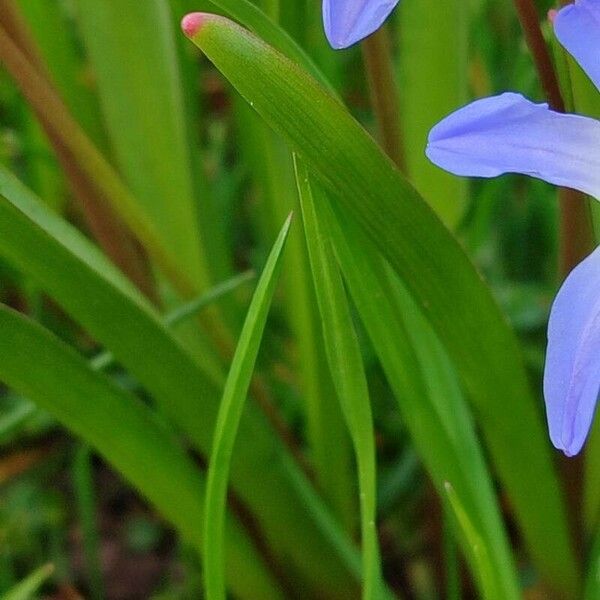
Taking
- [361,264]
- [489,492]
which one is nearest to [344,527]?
[489,492]

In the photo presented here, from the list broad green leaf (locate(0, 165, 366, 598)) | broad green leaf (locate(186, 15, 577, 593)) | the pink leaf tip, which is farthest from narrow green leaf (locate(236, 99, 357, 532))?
the pink leaf tip

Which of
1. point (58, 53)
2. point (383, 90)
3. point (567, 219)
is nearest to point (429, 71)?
point (383, 90)

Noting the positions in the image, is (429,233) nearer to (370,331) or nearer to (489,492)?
(370,331)

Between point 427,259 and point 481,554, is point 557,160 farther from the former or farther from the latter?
point 481,554

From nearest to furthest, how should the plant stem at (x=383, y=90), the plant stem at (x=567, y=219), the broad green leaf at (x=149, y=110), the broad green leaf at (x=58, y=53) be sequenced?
the plant stem at (x=567, y=219) < the plant stem at (x=383, y=90) < the broad green leaf at (x=149, y=110) < the broad green leaf at (x=58, y=53)

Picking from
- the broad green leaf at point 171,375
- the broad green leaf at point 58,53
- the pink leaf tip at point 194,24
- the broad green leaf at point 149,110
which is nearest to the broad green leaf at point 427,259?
the pink leaf tip at point 194,24

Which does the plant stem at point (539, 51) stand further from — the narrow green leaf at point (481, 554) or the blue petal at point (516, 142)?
the narrow green leaf at point (481, 554)

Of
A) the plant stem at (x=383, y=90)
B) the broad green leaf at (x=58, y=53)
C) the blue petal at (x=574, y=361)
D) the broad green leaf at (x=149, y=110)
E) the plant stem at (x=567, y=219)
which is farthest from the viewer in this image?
the broad green leaf at (x=58, y=53)
